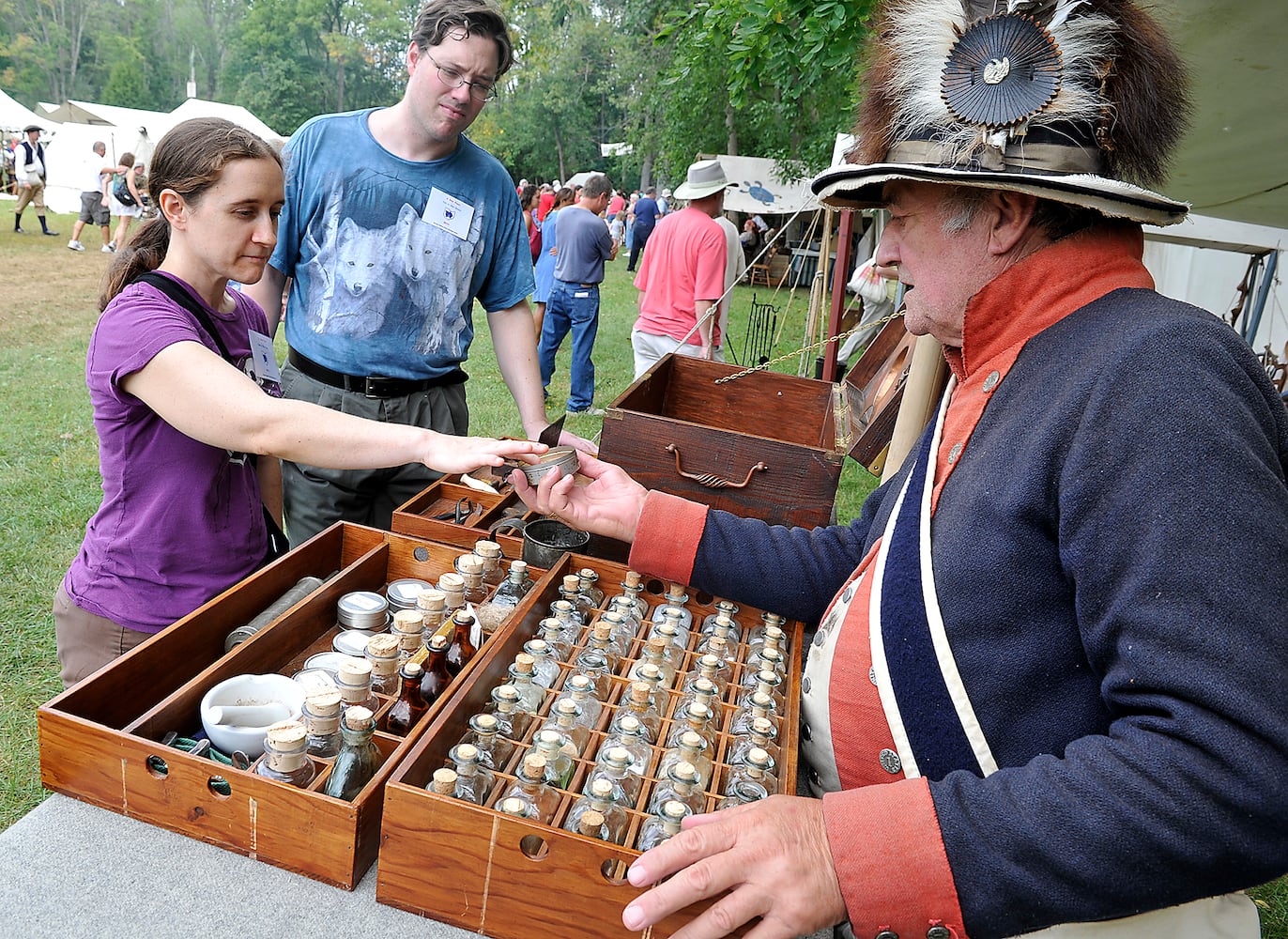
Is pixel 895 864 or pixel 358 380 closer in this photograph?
pixel 895 864

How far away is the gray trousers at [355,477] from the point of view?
2789mm

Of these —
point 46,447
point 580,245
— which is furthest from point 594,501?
point 580,245

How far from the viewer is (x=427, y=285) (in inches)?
110

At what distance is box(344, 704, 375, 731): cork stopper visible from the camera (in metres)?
1.23

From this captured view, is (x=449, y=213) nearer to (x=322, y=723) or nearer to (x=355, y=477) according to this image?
(x=355, y=477)

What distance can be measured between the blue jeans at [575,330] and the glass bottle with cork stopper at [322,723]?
6.80m

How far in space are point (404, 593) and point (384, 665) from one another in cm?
38

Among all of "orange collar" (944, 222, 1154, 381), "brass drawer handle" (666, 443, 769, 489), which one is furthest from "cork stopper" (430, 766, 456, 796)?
"brass drawer handle" (666, 443, 769, 489)

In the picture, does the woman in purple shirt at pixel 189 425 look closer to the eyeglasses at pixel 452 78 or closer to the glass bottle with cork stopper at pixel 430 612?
the glass bottle with cork stopper at pixel 430 612

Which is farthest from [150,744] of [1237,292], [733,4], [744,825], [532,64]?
[532,64]

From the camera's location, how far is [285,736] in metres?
1.20

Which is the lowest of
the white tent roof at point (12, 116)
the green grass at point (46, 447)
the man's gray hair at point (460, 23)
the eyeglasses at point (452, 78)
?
the green grass at point (46, 447)

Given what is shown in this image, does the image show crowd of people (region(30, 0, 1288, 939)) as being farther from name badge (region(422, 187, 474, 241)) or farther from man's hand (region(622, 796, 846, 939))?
name badge (region(422, 187, 474, 241))

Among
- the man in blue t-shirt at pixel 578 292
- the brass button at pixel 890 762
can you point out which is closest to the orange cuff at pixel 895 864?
the brass button at pixel 890 762
